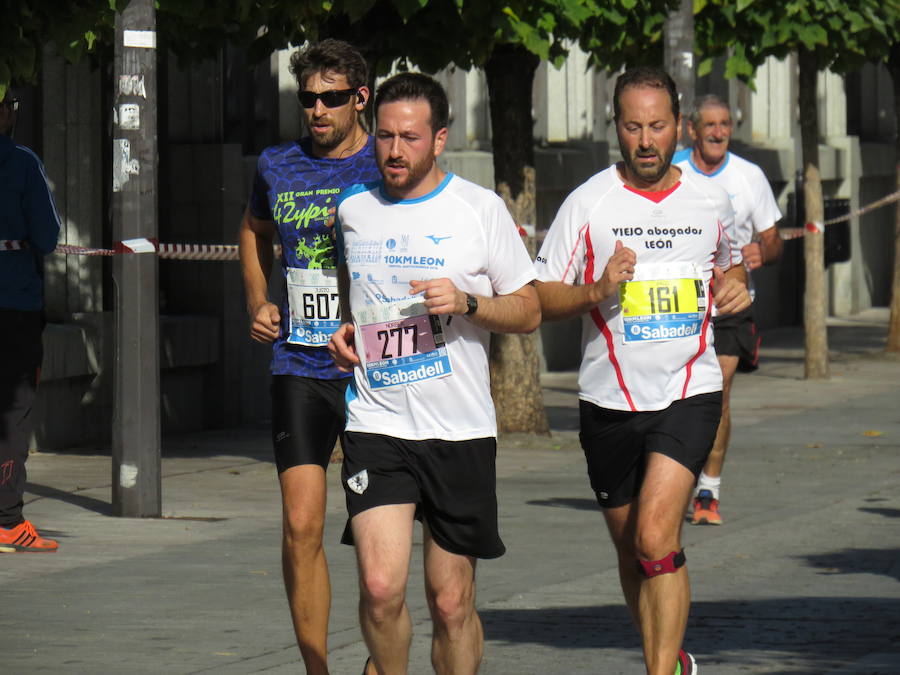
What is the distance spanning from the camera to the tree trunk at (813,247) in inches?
746

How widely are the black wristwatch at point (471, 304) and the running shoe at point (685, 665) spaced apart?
1354 millimetres

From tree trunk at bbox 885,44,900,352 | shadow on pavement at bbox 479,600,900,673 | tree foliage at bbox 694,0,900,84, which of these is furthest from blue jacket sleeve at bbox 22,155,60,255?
tree trunk at bbox 885,44,900,352

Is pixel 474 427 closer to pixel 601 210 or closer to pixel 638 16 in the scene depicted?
pixel 601 210

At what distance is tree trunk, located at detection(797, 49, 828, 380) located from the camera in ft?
62.2

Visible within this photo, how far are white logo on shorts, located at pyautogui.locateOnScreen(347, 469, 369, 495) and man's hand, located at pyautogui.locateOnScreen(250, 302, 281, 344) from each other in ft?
3.01

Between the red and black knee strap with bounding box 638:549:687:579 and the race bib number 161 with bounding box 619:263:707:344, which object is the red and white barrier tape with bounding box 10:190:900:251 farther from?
the red and black knee strap with bounding box 638:549:687:579

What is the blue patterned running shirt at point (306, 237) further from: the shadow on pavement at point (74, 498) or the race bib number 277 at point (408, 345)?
the shadow on pavement at point (74, 498)

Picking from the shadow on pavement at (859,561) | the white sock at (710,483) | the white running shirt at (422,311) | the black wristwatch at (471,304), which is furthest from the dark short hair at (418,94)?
the white sock at (710,483)

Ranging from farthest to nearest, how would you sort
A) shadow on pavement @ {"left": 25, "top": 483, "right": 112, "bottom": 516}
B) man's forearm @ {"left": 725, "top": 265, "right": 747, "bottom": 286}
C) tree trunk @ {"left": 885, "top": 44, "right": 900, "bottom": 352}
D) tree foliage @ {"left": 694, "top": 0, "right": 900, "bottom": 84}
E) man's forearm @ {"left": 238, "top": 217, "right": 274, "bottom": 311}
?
tree trunk @ {"left": 885, "top": 44, "right": 900, "bottom": 352} < tree foliage @ {"left": 694, "top": 0, "right": 900, "bottom": 84} < shadow on pavement @ {"left": 25, "top": 483, "right": 112, "bottom": 516} < man's forearm @ {"left": 725, "top": 265, "right": 747, "bottom": 286} < man's forearm @ {"left": 238, "top": 217, "right": 274, "bottom": 311}

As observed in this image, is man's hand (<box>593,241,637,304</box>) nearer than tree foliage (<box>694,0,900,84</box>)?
Yes

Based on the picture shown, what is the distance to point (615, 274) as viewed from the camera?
637 centimetres

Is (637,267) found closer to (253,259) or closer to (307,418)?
(307,418)

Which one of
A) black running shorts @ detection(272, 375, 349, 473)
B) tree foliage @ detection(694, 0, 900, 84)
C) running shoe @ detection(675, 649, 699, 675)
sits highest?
tree foliage @ detection(694, 0, 900, 84)

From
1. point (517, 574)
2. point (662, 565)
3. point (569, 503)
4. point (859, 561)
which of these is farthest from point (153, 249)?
point (662, 565)
